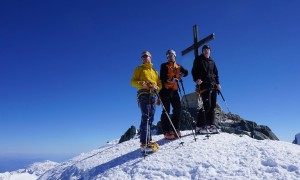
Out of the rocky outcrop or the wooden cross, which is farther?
the rocky outcrop

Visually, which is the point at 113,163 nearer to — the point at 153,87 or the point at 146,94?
the point at 146,94

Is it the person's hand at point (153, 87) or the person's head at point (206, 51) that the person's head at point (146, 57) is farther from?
the person's head at point (206, 51)

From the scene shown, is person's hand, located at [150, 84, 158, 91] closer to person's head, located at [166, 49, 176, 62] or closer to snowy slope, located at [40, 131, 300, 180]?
person's head, located at [166, 49, 176, 62]

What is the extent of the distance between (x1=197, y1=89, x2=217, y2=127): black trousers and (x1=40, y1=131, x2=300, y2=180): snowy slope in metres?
0.82

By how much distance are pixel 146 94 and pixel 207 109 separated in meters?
2.54

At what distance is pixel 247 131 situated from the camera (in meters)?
23.9

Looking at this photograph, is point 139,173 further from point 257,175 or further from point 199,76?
point 199,76

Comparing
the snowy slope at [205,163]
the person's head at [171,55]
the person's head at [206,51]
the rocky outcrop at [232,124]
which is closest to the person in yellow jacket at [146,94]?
the snowy slope at [205,163]

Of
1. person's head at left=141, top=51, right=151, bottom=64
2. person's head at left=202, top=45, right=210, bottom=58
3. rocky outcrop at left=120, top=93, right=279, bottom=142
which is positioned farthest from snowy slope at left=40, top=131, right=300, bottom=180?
rocky outcrop at left=120, top=93, right=279, bottom=142

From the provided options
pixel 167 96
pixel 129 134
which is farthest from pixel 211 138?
pixel 129 134

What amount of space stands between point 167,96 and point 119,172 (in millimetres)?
3202

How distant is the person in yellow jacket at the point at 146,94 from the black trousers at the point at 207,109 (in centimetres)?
203

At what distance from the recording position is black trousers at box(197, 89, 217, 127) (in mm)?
9594

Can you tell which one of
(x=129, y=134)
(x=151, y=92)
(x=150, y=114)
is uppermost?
(x=129, y=134)
